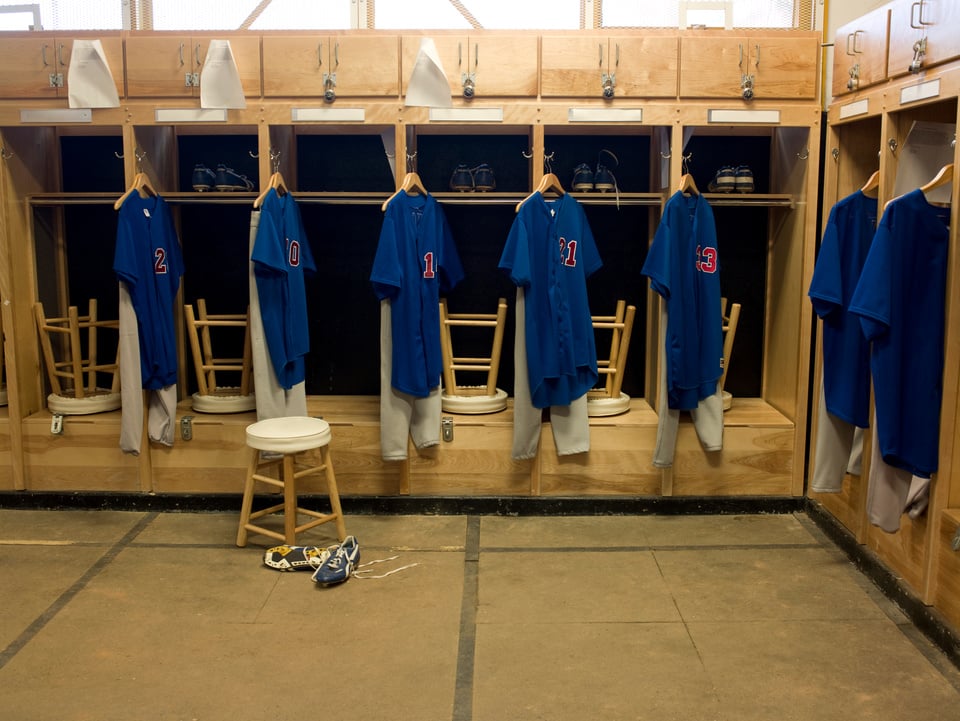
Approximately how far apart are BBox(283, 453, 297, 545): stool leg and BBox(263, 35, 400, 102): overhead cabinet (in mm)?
1669

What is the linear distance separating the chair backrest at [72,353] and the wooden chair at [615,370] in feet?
7.73

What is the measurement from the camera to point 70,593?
11.1 feet

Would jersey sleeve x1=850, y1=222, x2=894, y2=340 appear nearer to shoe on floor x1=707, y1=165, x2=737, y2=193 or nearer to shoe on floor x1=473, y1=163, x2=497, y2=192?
shoe on floor x1=707, y1=165, x2=737, y2=193

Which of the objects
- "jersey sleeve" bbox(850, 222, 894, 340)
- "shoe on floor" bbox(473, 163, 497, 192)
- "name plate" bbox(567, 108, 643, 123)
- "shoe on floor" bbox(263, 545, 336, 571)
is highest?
"name plate" bbox(567, 108, 643, 123)

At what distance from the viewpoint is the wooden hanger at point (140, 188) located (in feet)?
13.5

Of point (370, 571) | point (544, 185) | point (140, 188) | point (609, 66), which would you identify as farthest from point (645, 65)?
point (370, 571)

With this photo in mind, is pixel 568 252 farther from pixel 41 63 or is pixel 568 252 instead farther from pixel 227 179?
pixel 41 63

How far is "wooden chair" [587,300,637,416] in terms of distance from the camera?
14.2ft

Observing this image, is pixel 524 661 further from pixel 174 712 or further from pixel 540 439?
pixel 540 439

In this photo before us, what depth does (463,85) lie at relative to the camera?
161 inches

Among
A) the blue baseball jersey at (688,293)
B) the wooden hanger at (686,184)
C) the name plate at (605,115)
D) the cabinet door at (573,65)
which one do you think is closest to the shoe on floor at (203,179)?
the cabinet door at (573,65)

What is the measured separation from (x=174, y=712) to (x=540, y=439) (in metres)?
2.12

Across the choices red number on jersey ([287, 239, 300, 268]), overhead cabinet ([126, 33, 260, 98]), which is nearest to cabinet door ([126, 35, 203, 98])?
overhead cabinet ([126, 33, 260, 98])

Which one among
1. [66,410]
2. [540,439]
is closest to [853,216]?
[540,439]
